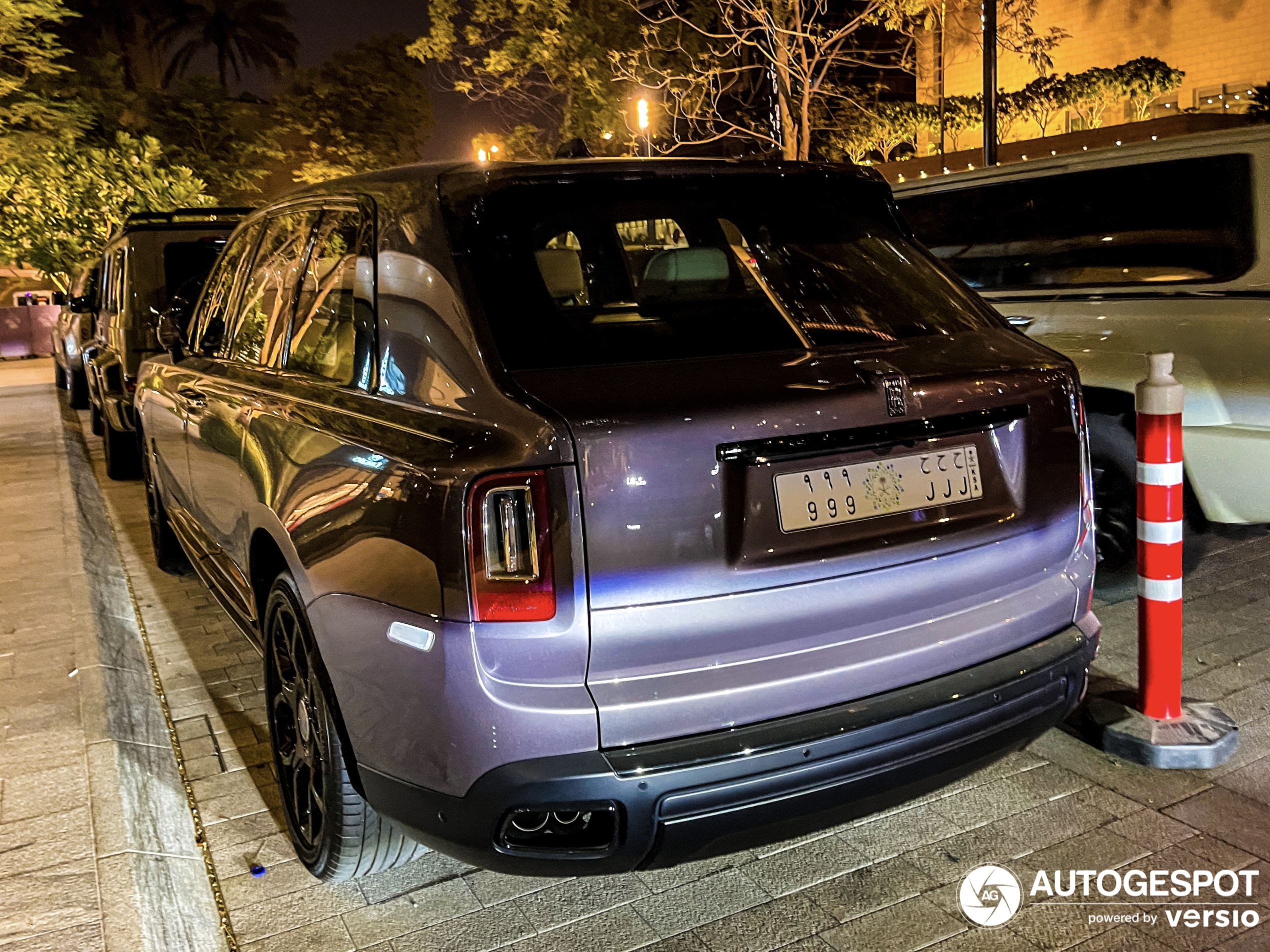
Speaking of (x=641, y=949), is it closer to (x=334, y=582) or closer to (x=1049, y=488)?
(x=334, y=582)

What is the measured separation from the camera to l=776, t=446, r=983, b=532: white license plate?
2.32 meters

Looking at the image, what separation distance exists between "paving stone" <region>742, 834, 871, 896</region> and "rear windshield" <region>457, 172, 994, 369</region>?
139cm

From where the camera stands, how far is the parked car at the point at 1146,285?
4254 millimetres

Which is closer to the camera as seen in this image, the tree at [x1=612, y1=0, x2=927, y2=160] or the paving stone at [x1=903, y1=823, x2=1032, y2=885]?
the paving stone at [x1=903, y1=823, x2=1032, y2=885]

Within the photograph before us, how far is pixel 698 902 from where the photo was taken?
2.88 meters

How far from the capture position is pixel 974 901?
2.82 metres

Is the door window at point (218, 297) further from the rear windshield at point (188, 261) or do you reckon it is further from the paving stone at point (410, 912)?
the rear windshield at point (188, 261)

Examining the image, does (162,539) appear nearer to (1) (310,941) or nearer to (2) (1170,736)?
(1) (310,941)

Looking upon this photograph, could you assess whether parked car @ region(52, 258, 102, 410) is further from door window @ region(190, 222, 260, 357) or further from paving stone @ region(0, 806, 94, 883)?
paving stone @ region(0, 806, 94, 883)

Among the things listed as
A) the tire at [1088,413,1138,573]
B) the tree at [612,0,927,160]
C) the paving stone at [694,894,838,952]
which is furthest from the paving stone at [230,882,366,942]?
the tree at [612,0,927,160]

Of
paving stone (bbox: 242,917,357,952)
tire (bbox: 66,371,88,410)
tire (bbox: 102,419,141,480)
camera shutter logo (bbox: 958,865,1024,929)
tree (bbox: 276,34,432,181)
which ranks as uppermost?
Result: tree (bbox: 276,34,432,181)

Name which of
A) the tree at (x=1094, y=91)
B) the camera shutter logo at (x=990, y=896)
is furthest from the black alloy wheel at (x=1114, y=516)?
the tree at (x=1094, y=91)

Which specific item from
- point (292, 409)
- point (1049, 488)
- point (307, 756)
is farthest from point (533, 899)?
point (1049, 488)

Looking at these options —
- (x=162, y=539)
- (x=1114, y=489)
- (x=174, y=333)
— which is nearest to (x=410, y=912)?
(x=174, y=333)
